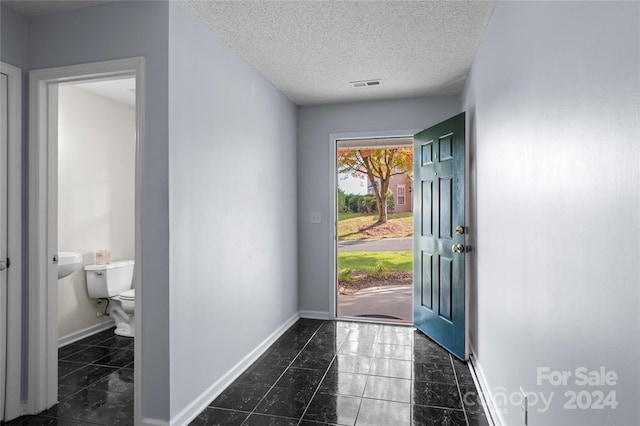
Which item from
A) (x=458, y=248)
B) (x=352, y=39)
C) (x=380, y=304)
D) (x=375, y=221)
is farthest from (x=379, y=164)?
(x=352, y=39)

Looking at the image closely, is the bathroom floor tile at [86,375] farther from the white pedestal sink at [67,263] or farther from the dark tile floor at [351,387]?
the dark tile floor at [351,387]

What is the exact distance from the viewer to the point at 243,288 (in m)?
3.07

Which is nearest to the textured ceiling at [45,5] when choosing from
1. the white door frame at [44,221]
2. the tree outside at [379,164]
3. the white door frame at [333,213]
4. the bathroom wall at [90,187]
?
the white door frame at [44,221]

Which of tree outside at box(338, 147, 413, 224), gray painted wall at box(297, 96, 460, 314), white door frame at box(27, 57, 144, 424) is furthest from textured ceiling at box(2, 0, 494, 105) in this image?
tree outside at box(338, 147, 413, 224)

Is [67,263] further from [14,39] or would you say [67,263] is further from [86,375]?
[14,39]

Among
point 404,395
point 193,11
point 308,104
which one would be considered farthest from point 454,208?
point 193,11

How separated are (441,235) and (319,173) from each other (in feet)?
5.19

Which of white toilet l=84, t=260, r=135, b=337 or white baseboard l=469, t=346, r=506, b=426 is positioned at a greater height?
white toilet l=84, t=260, r=135, b=337

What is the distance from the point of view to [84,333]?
3.74 metres

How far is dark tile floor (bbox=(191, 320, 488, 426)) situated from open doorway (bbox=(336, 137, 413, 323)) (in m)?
3.58

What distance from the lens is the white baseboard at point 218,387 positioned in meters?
2.24

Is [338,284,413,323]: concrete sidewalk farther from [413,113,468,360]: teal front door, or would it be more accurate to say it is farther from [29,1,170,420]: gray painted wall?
[29,1,170,420]: gray painted wall

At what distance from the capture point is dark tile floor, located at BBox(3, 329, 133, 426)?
2.29 meters

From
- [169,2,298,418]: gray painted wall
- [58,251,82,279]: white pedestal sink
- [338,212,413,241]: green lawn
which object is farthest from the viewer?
[338,212,413,241]: green lawn
